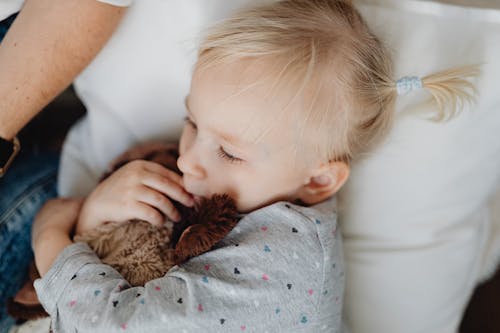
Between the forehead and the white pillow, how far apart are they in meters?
0.24

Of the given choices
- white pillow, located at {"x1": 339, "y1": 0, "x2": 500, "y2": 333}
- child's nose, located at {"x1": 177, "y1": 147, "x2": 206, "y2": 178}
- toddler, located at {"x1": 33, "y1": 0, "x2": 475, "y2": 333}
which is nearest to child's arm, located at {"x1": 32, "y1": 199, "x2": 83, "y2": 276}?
toddler, located at {"x1": 33, "y1": 0, "x2": 475, "y2": 333}

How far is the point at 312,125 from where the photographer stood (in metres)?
0.72

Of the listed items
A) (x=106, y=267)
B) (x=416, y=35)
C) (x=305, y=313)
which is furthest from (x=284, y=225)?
(x=416, y=35)

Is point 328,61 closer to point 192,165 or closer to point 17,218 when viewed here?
point 192,165

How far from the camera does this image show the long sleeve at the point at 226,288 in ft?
2.17

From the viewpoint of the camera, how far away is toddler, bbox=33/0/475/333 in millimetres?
683

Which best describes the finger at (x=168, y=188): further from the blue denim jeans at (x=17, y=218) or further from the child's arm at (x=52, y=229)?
the blue denim jeans at (x=17, y=218)

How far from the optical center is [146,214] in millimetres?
765

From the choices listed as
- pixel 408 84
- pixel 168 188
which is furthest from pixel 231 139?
pixel 408 84

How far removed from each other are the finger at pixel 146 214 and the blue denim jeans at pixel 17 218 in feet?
0.89

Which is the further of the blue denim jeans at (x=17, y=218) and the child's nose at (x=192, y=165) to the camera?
the blue denim jeans at (x=17, y=218)

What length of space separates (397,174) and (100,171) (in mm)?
572

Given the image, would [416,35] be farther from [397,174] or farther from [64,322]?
[64,322]

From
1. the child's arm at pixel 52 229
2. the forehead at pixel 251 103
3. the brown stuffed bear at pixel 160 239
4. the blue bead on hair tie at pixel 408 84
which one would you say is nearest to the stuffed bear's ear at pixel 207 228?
the brown stuffed bear at pixel 160 239
